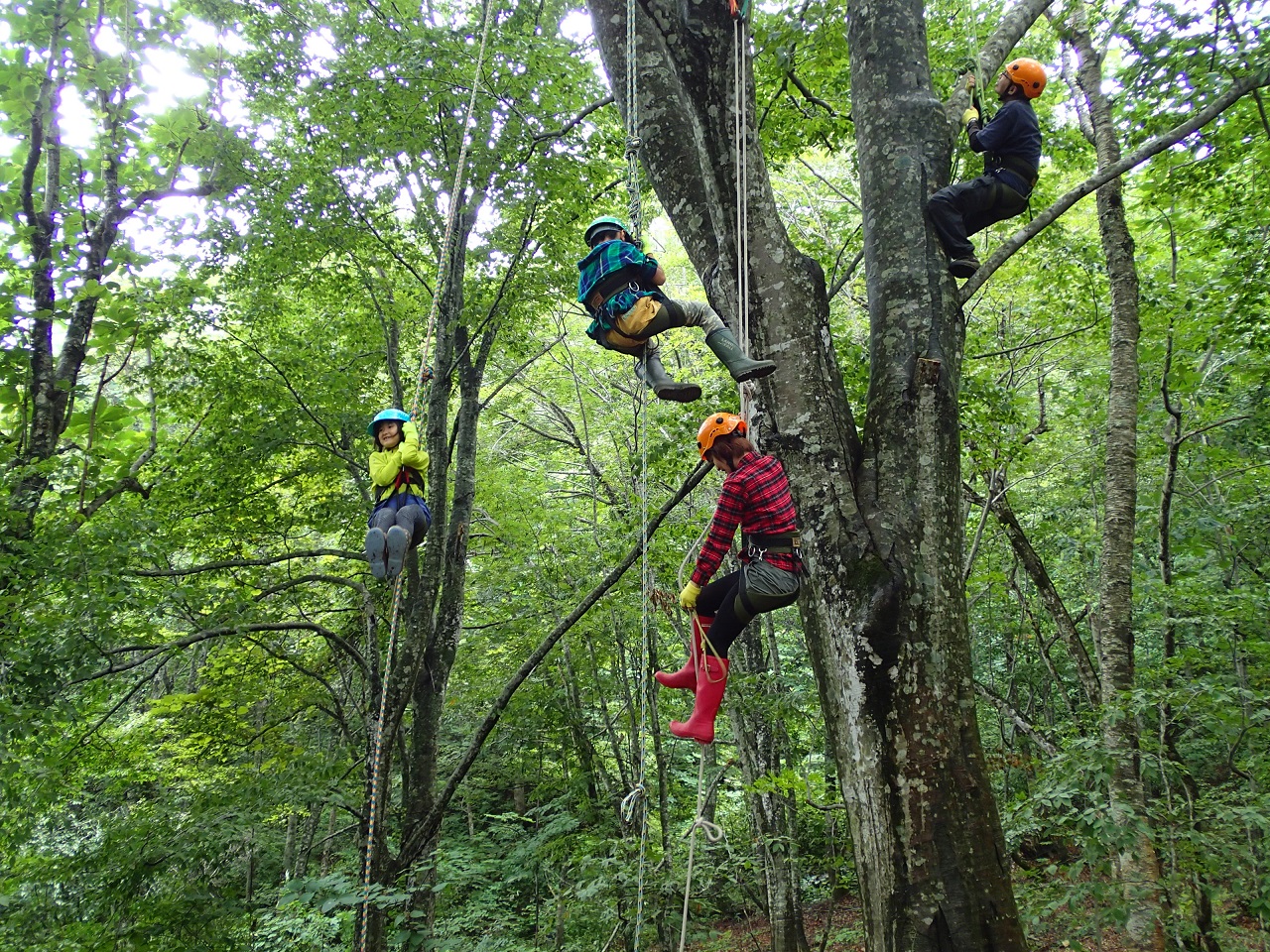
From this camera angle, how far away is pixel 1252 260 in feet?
20.5

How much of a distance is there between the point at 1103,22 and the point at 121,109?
852cm

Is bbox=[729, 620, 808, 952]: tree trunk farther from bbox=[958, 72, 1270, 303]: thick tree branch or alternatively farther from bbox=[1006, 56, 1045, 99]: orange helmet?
bbox=[1006, 56, 1045, 99]: orange helmet

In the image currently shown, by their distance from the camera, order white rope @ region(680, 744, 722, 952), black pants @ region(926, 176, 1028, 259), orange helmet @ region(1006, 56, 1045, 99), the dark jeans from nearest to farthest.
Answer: white rope @ region(680, 744, 722, 952) < black pants @ region(926, 176, 1028, 259) < orange helmet @ region(1006, 56, 1045, 99) < the dark jeans

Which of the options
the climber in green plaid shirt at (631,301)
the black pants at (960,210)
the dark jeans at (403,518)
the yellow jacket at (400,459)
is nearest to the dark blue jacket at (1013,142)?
the black pants at (960,210)

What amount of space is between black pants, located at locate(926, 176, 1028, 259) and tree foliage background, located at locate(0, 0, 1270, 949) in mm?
1429


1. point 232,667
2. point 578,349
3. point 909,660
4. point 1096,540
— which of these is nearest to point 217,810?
point 232,667

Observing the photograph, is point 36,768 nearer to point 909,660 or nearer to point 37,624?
point 37,624

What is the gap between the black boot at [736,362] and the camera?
9.47ft

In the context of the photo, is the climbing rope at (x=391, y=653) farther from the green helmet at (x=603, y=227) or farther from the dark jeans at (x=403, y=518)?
the green helmet at (x=603, y=227)

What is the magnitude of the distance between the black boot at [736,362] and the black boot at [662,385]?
379 mm

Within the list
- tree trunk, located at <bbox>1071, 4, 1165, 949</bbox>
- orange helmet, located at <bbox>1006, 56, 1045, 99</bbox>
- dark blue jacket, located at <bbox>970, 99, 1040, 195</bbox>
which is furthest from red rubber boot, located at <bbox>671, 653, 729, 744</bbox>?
orange helmet, located at <bbox>1006, 56, 1045, 99</bbox>

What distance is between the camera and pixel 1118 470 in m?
5.79

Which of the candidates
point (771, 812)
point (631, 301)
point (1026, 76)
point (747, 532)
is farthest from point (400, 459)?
point (771, 812)

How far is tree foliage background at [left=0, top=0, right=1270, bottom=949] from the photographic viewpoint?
4832 millimetres
